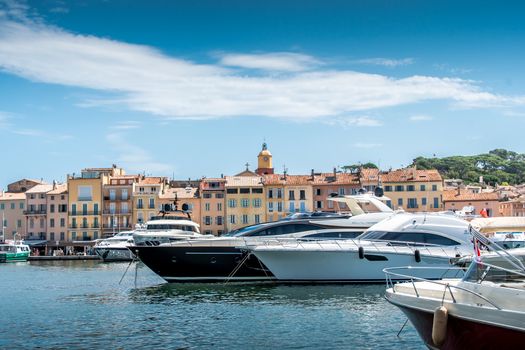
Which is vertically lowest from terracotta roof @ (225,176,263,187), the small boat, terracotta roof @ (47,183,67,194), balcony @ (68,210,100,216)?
the small boat

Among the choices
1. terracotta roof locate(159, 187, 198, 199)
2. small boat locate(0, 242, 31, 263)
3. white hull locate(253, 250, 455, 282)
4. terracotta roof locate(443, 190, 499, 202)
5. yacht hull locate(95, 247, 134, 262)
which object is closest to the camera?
white hull locate(253, 250, 455, 282)

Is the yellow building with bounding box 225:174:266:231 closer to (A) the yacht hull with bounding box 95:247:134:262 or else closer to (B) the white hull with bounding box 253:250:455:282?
(A) the yacht hull with bounding box 95:247:134:262

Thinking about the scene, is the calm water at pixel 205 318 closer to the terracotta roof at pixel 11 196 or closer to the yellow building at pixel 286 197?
the yellow building at pixel 286 197

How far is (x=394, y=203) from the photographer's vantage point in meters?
97.4

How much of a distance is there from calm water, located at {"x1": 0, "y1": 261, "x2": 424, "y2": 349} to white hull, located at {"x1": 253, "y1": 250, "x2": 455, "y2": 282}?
0.82m

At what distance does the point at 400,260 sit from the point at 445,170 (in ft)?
456

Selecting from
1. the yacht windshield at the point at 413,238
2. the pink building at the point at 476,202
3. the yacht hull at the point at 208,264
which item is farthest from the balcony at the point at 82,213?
the yacht windshield at the point at 413,238

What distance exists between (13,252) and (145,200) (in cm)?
1953

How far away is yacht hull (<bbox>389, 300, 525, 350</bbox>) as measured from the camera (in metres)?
15.4

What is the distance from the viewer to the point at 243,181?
101312mm

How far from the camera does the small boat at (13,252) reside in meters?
88.9

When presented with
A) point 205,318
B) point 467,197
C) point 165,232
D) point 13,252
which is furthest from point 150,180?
point 205,318

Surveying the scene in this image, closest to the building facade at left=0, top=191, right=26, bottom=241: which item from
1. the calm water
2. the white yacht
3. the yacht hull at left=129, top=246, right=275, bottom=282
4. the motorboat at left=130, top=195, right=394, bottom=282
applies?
the white yacht

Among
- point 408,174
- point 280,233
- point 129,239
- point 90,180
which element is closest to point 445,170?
point 408,174
